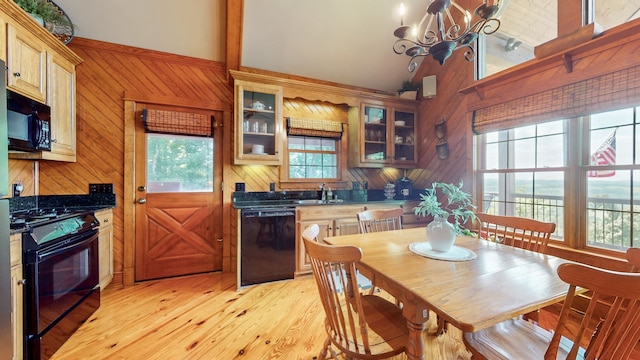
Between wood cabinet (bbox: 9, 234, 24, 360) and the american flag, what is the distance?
4417mm

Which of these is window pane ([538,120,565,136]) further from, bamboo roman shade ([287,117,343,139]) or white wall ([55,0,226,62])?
white wall ([55,0,226,62])

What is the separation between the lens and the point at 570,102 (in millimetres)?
2229

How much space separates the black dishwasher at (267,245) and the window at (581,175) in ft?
8.51

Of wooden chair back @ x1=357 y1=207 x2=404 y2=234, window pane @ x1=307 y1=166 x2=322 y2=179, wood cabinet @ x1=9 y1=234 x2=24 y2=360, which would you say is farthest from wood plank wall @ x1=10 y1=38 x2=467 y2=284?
wooden chair back @ x1=357 y1=207 x2=404 y2=234

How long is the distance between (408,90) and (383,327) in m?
3.61

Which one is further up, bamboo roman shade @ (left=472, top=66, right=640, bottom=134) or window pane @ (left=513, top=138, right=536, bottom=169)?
bamboo roman shade @ (left=472, top=66, right=640, bottom=134)

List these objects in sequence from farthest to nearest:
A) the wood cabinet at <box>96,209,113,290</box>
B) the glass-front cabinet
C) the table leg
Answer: the glass-front cabinet, the wood cabinet at <box>96,209,113,290</box>, the table leg

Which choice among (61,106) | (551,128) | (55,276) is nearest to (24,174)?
(61,106)

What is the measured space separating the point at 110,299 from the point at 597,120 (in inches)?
194

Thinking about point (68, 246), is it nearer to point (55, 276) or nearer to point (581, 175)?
point (55, 276)

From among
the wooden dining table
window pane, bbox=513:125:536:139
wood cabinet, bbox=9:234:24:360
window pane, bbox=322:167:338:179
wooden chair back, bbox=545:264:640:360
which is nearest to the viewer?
wooden chair back, bbox=545:264:640:360

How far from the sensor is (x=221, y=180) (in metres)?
3.27

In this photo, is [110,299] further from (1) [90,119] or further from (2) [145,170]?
(1) [90,119]

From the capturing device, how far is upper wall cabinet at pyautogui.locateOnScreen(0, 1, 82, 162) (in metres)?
1.83
